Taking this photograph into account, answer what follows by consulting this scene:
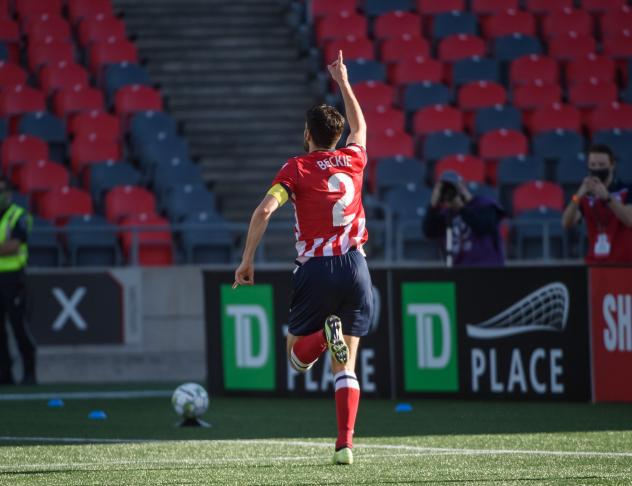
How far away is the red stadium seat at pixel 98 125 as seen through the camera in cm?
1959

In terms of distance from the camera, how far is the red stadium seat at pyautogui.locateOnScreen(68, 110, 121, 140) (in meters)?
19.6

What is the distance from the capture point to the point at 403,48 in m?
21.9

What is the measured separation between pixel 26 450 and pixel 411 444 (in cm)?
242

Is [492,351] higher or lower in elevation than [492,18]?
lower

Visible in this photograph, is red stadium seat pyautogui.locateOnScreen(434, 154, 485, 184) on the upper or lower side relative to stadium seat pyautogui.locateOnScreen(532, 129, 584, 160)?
lower

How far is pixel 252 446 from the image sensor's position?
9.47m

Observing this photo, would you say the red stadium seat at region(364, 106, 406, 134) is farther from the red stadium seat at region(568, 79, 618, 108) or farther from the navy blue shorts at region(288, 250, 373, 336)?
the navy blue shorts at region(288, 250, 373, 336)

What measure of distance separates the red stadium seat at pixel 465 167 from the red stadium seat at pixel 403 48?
2865 mm

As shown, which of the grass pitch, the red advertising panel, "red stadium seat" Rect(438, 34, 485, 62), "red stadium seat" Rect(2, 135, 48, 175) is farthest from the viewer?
"red stadium seat" Rect(438, 34, 485, 62)

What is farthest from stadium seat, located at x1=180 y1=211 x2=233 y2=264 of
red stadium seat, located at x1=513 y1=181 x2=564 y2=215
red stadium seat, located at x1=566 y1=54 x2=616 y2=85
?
red stadium seat, located at x1=566 y1=54 x2=616 y2=85

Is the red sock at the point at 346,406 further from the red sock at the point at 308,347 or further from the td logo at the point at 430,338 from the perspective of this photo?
the td logo at the point at 430,338

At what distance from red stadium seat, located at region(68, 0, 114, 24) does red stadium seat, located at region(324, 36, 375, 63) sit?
343 centimetres

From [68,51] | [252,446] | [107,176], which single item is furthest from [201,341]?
[252,446]

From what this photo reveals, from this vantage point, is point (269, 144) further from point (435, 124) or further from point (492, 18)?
point (492, 18)
